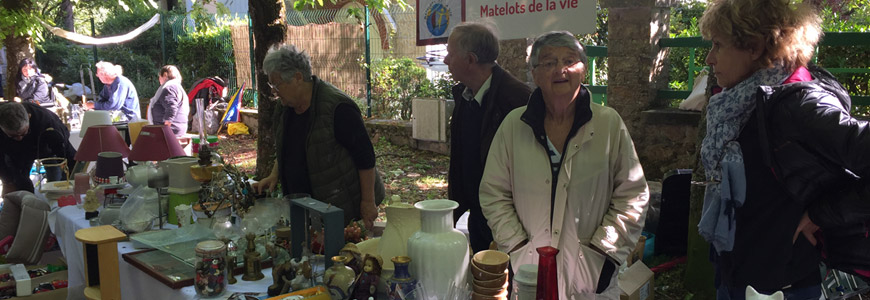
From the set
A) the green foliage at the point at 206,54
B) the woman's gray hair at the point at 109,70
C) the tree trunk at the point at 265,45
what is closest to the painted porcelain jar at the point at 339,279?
the tree trunk at the point at 265,45

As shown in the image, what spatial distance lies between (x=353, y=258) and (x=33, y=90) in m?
10.2

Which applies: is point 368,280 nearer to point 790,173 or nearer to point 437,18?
point 790,173

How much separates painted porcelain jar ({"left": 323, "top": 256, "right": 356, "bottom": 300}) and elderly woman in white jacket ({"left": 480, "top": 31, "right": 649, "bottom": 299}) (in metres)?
0.51

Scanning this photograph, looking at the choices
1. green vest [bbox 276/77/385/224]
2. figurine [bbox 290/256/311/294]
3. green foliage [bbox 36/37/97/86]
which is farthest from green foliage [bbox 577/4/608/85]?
green foliage [bbox 36/37/97/86]

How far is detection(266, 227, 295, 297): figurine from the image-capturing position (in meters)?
2.04

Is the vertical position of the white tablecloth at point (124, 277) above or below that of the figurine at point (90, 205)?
below

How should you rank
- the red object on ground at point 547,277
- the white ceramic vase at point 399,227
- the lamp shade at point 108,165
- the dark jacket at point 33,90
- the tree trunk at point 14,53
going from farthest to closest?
the tree trunk at point 14,53 → the dark jacket at point 33,90 → the lamp shade at point 108,165 → the white ceramic vase at point 399,227 → the red object on ground at point 547,277

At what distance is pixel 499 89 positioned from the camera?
8.76ft

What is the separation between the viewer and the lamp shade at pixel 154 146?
3.42 metres

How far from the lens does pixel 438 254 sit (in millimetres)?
1677

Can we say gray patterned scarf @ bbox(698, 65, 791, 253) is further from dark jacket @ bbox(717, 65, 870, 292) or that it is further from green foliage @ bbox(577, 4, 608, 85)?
green foliage @ bbox(577, 4, 608, 85)

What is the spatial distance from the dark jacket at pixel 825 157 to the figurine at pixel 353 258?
3.94ft

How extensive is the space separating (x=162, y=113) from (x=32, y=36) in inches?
192

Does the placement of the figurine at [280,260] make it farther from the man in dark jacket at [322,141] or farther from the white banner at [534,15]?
the white banner at [534,15]
